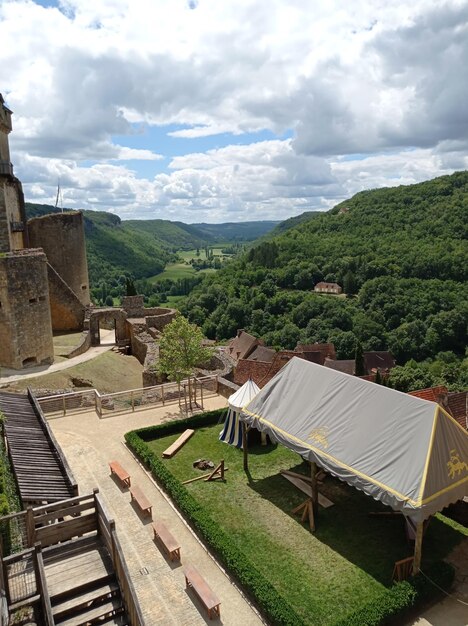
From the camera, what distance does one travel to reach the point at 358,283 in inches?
3575

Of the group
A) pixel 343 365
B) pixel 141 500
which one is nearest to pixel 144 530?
pixel 141 500

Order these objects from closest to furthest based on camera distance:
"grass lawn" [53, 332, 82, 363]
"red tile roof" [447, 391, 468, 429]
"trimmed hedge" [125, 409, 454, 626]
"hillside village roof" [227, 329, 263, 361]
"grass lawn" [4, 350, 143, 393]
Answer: "trimmed hedge" [125, 409, 454, 626], "red tile roof" [447, 391, 468, 429], "grass lawn" [4, 350, 143, 393], "grass lawn" [53, 332, 82, 363], "hillside village roof" [227, 329, 263, 361]

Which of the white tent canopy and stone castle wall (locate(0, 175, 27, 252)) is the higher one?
stone castle wall (locate(0, 175, 27, 252))

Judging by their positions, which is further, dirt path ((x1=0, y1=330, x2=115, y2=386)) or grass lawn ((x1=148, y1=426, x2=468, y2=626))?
dirt path ((x1=0, y1=330, x2=115, y2=386))

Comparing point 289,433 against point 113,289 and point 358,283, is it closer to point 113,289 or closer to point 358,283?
point 358,283

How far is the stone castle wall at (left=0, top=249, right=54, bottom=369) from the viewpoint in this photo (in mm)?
22359

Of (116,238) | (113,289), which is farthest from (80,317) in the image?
(116,238)

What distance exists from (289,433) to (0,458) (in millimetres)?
6500

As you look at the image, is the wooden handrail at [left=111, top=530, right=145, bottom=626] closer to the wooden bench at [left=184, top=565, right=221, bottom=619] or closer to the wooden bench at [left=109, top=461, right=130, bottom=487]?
the wooden bench at [left=184, top=565, right=221, bottom=619]

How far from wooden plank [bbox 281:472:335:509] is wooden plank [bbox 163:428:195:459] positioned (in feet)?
11.4

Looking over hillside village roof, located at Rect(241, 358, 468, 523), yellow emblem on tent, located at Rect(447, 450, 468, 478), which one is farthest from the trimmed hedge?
yellow emblem on tent, located at Rect(447, 450, 468, 478)

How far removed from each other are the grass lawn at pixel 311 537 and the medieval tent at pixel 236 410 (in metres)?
0.65

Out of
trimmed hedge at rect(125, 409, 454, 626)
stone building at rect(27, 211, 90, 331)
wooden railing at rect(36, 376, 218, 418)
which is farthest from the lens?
stone building at rect(27, 211, 90, 331)

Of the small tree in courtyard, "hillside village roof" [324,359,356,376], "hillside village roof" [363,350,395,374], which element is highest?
the small tree in courtyard
